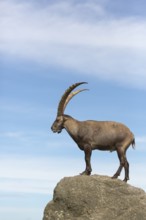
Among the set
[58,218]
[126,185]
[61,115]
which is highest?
[61,115]

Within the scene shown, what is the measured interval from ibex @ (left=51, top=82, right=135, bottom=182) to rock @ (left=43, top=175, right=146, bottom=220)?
532 mm

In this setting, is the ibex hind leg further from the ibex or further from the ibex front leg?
the ibex front leg

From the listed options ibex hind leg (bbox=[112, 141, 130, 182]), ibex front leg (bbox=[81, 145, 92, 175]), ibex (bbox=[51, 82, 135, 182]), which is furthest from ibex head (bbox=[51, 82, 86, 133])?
ibex hind leg (bbox=[112, 141, 130, 182])

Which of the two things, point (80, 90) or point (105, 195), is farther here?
point (80, 90)

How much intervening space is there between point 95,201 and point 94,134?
2.69 m

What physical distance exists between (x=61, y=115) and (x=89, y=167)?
260 cm

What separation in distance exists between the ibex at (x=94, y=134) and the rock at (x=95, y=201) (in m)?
0.53

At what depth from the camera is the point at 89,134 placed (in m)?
20.5

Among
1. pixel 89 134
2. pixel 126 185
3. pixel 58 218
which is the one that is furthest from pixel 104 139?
pixel 58 218

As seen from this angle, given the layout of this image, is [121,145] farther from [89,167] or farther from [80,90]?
[80,90]

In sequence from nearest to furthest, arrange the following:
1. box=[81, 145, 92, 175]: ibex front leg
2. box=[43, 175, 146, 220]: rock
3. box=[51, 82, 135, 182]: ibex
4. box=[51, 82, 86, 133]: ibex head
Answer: box=[43, 175, 146, 220]: rock
box=[81, 145, 92, 175]: ibex front leg
box=[51, 82, 135, 182]: ibex
box=[51, 82, 86, 133]: ibex head

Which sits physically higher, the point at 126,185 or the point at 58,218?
the point at 126,185

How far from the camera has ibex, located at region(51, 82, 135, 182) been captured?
20.4m

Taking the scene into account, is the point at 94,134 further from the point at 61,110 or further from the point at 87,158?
the point at 61,110
